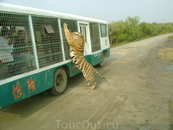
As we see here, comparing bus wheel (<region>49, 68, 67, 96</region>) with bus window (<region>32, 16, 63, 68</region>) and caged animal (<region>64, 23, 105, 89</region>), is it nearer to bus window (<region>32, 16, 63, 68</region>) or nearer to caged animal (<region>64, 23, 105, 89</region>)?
bus window (<region>32, 16, 63, 68</region>)

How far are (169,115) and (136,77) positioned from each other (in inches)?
122

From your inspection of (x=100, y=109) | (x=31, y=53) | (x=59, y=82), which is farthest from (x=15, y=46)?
(x=100, y=109)

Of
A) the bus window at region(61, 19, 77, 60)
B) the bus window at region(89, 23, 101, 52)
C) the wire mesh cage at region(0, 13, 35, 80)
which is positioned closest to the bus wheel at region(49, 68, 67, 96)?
the bus window at region(61, 19, 77, 60)

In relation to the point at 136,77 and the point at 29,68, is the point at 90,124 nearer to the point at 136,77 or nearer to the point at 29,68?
the point at 29,68

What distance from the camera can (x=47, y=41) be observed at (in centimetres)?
424

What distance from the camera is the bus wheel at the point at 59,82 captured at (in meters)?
4.60

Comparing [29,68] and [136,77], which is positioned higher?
[29,68]

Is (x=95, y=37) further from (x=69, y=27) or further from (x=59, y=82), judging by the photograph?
(x=59, y=82)

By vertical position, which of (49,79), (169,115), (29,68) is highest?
(29,68)

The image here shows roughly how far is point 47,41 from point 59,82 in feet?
4.80

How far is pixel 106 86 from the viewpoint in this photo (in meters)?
5.44

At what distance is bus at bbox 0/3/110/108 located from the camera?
3062 millimetres

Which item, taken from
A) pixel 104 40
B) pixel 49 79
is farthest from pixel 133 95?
pixel 104 40

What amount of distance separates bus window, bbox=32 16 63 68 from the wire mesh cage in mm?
281
